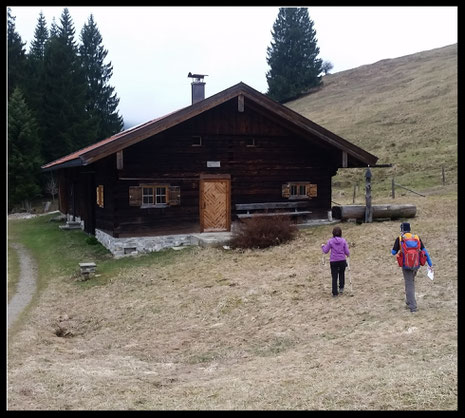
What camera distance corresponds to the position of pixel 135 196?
18828 mm

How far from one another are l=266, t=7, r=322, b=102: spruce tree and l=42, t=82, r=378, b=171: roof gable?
54226 mm

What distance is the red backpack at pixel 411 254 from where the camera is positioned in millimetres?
9578

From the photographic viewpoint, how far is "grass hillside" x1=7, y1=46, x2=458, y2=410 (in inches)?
247

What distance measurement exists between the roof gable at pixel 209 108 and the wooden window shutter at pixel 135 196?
1.93 m

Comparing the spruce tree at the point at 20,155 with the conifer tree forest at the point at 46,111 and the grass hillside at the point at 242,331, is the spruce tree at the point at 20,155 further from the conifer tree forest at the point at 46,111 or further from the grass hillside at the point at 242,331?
the grass hillside at the point at 242,331

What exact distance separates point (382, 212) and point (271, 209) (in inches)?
187

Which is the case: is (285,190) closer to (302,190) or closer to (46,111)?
(302,190)

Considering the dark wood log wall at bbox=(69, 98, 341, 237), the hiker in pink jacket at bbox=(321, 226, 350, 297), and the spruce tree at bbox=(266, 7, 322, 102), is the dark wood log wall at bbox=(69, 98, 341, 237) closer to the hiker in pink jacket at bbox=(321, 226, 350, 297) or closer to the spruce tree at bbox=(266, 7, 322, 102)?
the hiker in pink jacket at bbox=(321, 226, 350, 297)

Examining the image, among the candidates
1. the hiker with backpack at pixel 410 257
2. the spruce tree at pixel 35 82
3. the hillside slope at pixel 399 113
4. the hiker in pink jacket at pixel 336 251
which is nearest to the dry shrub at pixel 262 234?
the hiker in pink jacket at pixel 336 251

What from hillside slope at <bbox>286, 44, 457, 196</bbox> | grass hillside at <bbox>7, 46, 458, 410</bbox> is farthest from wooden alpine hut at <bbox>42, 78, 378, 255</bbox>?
hillside slope at <bbox>286, 44, 457, 196</bbox>

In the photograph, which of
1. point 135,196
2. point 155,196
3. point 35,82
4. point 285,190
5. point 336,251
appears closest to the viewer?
point 336,251

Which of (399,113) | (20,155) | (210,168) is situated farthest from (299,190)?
(399,113)

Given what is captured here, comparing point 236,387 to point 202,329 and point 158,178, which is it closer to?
point 202,329
